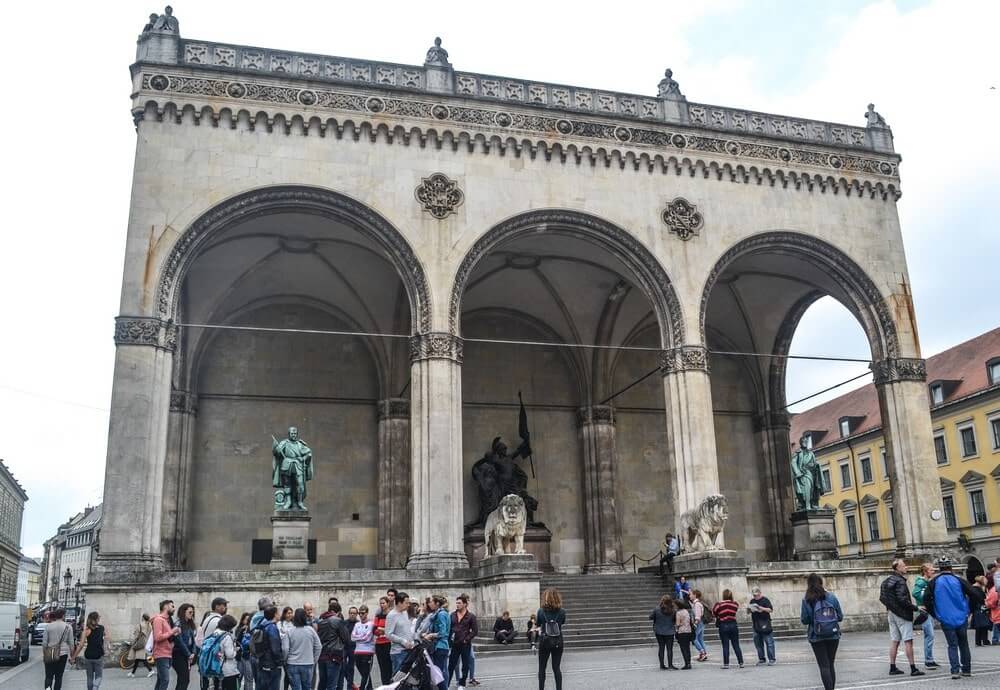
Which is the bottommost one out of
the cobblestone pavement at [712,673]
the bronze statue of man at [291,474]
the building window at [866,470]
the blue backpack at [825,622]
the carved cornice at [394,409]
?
the cobblestone pavement at [712,673]

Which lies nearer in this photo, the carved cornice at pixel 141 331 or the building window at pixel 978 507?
the carved cornice at pixel 141 331

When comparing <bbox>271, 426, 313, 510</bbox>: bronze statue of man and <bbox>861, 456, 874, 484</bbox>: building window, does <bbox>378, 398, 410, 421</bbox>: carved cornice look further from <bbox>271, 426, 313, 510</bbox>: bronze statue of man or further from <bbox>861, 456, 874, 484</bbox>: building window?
<bbox>861, 456, 874, 484</bbox>: building window

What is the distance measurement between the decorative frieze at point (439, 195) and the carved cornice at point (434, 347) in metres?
2.85

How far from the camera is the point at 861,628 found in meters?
20.9

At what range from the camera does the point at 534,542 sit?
2658cm

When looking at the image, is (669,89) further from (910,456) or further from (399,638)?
(399,638)

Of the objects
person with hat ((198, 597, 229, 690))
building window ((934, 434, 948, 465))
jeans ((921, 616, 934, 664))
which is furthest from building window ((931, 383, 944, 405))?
person with hat ((198, 597, 229, 690))

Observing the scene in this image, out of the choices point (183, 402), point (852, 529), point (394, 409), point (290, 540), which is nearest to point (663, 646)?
point (290, 540)

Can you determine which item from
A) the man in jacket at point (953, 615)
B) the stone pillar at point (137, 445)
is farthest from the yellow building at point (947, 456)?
the stone pillar at point (137, 445)

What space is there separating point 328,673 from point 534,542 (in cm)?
1609

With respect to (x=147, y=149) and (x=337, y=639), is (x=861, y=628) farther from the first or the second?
(x=147, y=149)

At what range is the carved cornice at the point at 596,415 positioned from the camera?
1115 inches

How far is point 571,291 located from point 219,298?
995 cm

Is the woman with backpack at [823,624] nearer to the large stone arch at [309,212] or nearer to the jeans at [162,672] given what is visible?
the jeans at [162,672]
